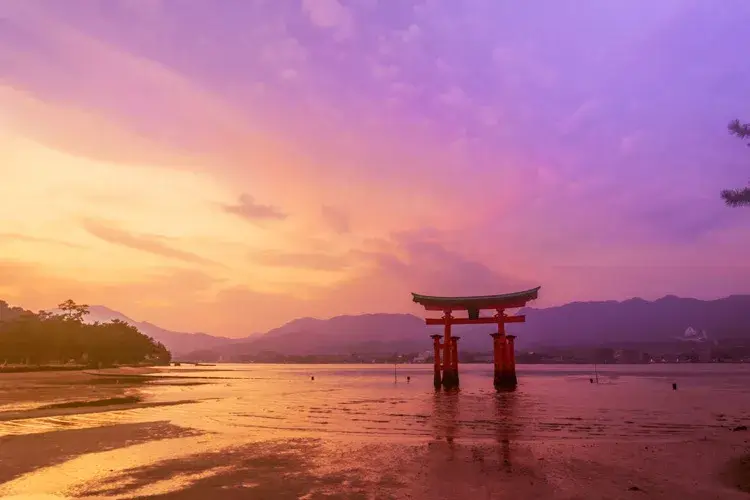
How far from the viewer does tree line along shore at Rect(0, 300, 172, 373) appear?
8012 cm

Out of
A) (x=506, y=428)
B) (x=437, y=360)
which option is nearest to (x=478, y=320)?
(x=437, y=360)

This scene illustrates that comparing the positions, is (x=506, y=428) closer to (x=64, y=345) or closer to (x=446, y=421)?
(x=446, y=421)

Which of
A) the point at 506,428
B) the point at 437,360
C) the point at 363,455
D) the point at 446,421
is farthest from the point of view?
the point at 437,360

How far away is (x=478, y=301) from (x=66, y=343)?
7536cm

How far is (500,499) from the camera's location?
9.48m

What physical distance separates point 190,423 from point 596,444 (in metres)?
16.1

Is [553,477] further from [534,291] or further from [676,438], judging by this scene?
[534,291]

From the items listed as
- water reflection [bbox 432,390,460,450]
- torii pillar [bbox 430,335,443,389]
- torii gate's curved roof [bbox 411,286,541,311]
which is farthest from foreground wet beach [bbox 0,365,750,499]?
torii pillar [bbox 430,335,443,389]

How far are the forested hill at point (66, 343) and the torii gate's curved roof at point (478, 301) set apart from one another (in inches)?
2692

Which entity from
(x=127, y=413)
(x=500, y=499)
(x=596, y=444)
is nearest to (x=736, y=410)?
(x=596, y=444)

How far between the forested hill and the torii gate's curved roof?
6837 centimetres

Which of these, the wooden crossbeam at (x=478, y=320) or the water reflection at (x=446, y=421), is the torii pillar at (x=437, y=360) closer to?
the wooden crossbeam at (x=478, y=320)

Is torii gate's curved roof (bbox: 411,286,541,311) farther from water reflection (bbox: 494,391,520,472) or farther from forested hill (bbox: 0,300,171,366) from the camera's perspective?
forested hill (bbox: 0,300,171,366)

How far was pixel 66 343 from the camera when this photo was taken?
87.1 m
